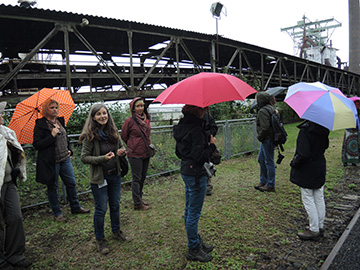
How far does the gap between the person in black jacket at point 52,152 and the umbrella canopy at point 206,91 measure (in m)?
2.13

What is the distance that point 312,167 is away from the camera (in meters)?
3.18

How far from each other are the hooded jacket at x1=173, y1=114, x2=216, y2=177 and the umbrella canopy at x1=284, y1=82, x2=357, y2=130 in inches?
46.5

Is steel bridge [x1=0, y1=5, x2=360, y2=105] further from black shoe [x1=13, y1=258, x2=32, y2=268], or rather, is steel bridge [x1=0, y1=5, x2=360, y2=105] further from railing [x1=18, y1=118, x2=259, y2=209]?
black shoe [x1=13, y1=258, x2=32, y2=268]

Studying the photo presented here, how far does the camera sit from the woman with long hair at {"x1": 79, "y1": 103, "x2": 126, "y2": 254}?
9.70 ft

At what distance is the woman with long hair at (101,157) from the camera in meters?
2.96

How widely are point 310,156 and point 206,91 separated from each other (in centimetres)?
164

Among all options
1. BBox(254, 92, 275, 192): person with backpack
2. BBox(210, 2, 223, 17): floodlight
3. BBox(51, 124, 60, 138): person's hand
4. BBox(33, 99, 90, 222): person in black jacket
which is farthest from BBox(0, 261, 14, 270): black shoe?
BBox(210, 2, 223, 17): floodlight

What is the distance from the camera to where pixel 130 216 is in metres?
4.20

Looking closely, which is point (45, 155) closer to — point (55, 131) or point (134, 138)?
point (55, 131)

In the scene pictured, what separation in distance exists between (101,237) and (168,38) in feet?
35.1

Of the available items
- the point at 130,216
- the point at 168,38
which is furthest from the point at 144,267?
the point at 168,38

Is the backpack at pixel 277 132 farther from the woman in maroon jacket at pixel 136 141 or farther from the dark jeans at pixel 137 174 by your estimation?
the dark jeans at pixel 137 174

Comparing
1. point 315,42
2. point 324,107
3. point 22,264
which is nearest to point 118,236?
point 22,264

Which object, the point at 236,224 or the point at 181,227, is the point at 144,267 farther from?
the point at 236,224
